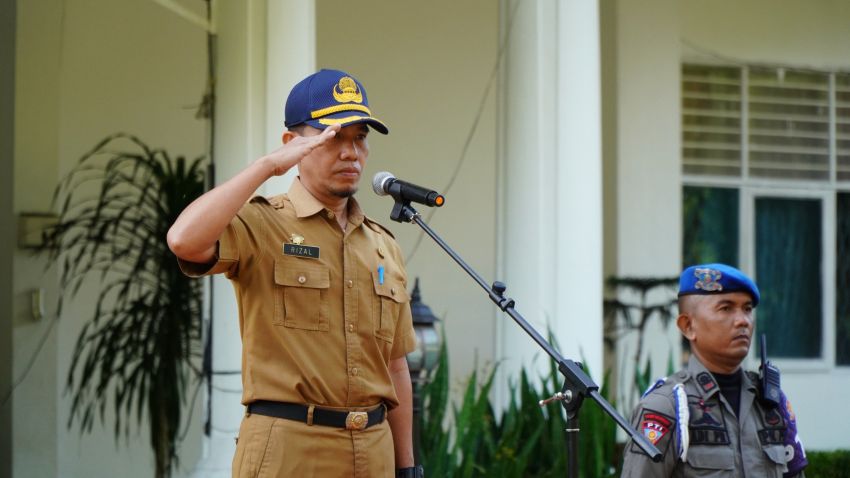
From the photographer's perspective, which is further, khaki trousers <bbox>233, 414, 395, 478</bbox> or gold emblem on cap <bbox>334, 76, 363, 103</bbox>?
gold emblem on cap <bbox>334, 76, 363, 103</bbox>

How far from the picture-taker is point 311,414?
10.4 feet

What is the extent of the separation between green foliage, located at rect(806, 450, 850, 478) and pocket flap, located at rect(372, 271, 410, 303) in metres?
5.53

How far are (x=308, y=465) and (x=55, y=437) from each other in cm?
441

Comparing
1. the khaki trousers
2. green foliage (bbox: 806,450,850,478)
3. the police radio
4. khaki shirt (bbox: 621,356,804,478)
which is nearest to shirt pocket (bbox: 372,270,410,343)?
the khaki trousers

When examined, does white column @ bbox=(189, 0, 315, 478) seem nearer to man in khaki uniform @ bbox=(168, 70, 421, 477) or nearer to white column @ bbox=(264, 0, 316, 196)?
white column @ bbox=(264, 0, 316, 196)

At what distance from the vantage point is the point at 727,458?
377 cm

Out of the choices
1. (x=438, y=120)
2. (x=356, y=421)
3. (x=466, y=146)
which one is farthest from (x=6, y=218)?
(x=356, y=421)

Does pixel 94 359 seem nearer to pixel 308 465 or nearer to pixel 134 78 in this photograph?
pixel 134 78

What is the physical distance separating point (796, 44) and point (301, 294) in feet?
22.7

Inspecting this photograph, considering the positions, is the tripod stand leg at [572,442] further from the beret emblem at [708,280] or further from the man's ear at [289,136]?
the man's ear at [289,136]

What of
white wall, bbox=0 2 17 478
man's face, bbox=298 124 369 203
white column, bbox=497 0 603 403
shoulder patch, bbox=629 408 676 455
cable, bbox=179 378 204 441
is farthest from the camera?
cable, bbox=179 378 204 441

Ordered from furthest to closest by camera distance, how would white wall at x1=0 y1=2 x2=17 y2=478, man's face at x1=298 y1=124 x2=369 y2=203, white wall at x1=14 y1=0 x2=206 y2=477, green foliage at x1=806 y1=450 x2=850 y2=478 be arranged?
green foliage at x1=806 y1=450 x2=850 y2=478, white wall at x1=14 y1=0 x2=206 y2=477, white wall at x1=0 y1=2 x2=17 y2=478, man's face at x1=298 y1=124 x2=369 y2=203

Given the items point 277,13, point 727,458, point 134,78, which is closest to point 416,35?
point 134,78

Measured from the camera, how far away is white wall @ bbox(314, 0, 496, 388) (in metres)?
8.28
